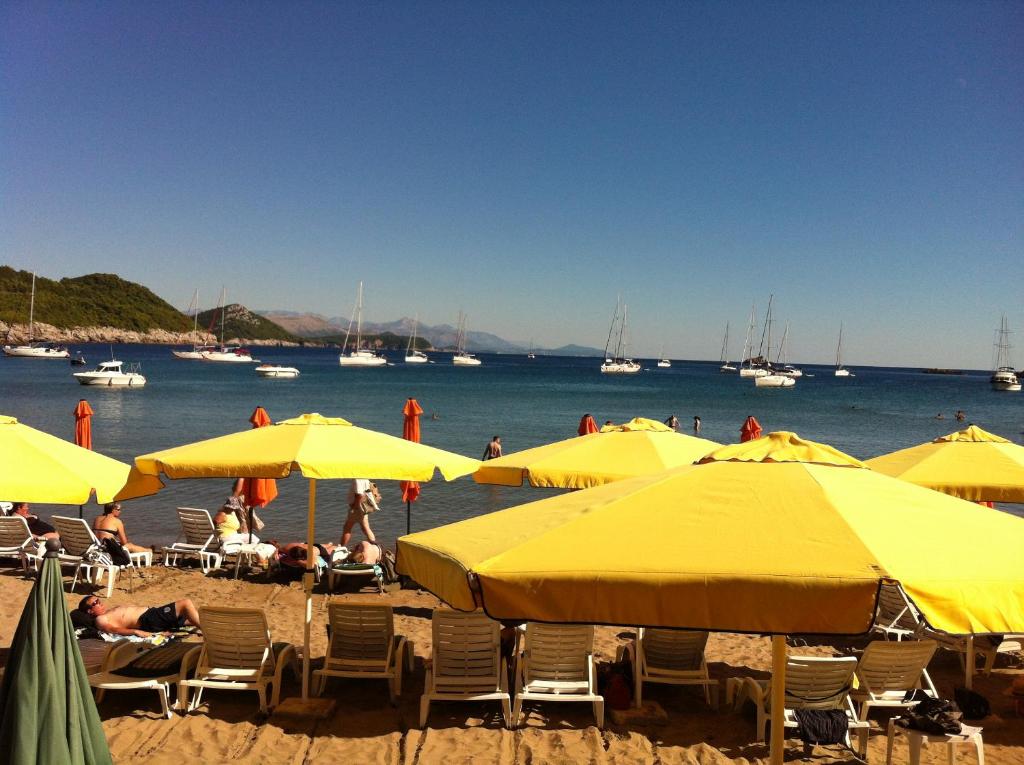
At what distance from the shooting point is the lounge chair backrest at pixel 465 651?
6.31 metres

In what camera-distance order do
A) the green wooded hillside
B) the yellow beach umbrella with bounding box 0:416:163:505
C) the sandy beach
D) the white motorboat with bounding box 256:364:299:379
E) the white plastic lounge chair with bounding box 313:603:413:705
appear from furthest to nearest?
the green wooded hillside, the white motorboat with bounding box 256:364:299:379, the yellow beach umbrella with bounding box 0:416:163:505, the white plastic lounge chair with bounding box 313:603:413:705, the sandy beach

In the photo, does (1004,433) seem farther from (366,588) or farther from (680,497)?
(680,497)

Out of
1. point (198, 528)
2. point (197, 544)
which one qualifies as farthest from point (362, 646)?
point (197, 544)

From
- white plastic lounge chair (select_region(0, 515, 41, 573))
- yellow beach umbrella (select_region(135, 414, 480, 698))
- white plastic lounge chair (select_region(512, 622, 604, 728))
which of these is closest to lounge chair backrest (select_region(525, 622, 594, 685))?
white plastic lounge chair (select_region(512, 622, 604, 728))

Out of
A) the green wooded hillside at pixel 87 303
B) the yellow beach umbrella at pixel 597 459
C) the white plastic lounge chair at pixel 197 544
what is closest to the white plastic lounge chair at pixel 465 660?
the yellow beach umbrella at pixel 597 459

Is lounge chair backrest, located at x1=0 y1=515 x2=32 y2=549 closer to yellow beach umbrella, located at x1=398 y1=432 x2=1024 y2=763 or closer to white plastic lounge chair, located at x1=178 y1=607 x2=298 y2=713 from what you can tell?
white plastic lounge chair, located at x1=178 y1=607 x2=298 y2=713

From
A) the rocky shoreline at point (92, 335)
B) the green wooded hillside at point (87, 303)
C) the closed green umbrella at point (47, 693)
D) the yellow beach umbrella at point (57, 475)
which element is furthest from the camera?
the green wooded hillside at point (87, 303)

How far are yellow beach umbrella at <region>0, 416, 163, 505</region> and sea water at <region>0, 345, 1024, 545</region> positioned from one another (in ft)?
20.0

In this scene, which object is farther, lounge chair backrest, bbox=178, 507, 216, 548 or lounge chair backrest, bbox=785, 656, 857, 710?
lounge chair backrest, bbox=178, 507, 216, 548

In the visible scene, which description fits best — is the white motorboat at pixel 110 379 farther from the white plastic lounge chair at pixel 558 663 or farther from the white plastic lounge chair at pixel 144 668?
the white plastic lounge chair at pixel 558 663

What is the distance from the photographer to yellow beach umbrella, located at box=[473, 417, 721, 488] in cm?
761

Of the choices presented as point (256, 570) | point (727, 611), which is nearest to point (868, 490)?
point (727, 611)

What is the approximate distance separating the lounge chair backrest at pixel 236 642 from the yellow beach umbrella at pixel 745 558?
3.58 meters

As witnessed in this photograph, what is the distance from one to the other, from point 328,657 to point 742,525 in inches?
191
